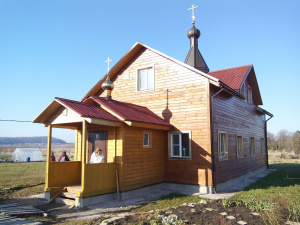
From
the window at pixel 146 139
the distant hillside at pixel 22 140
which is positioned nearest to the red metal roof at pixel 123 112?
the window at pixel 146 139

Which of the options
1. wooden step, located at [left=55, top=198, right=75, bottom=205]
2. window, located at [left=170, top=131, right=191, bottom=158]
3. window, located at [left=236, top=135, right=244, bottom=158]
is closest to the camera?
wooden step, located at [left=55, top=198, right=75, bottom=205]

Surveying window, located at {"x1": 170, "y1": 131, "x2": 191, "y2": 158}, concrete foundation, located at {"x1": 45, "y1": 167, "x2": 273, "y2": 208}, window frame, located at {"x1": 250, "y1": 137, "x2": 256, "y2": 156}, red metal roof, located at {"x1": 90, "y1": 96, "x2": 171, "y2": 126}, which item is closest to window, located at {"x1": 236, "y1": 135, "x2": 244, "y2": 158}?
concrete foundation, located at {"x1": 45, "y1": 167, "x2": 273, "y2": 208}

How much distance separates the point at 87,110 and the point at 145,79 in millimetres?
4905

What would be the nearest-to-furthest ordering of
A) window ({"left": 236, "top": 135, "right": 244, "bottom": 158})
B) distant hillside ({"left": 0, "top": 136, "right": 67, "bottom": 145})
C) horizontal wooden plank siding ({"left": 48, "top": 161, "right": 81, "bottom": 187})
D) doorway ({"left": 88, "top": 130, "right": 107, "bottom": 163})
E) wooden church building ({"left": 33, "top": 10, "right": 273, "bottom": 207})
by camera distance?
1. wooden church building ({"left": 33, "top": 10, "right": 273, "bottom": 207})
2. horizontal wooden plank siding ({"left": 48, "top": 161, "right": 81, "bottom": 187})
3. doorway ({"left": 88, "top": 130, "right": 107, "bottom": 163})
4. window ({"left": 236, "top": 135, "right": 244, "bottom": 158})
5. distant hillside ({"left": 0, "top": 136, "right": 67, "bottom": 145})

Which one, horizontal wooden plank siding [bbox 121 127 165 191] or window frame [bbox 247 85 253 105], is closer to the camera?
horizontal wooden plank siding [bbox 121 127 165 191]

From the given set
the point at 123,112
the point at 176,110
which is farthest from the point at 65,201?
the point at 176,110

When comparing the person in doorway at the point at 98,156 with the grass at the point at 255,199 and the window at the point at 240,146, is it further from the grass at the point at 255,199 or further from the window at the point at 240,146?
the window at the point at 240,146

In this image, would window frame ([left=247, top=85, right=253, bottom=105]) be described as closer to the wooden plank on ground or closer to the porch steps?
the porch steps

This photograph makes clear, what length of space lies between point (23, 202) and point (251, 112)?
1431cm

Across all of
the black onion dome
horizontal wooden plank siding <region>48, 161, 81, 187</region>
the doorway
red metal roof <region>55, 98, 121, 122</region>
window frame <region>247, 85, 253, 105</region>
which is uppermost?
the black onion dome

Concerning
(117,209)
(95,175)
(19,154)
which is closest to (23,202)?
(95,175)

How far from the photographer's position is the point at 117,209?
7.62 metres

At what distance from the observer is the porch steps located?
8.48 metres

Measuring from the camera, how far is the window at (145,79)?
12.4 meters
